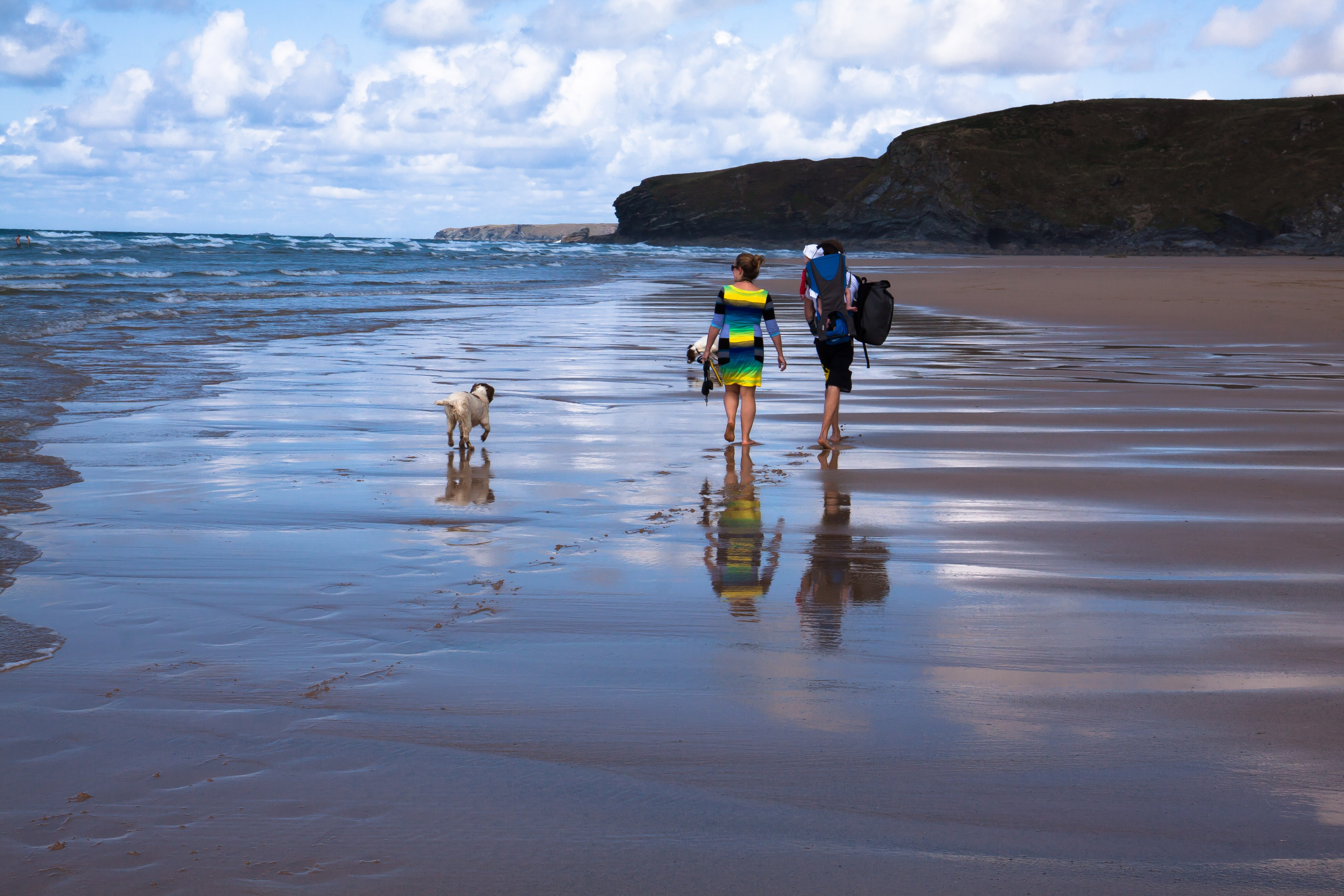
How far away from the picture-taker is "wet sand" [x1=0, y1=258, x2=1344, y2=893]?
2561mm

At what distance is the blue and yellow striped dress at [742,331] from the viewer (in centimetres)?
865

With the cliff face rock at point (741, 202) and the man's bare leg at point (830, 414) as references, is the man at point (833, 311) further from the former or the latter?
the cliff face rock at point (741, 202)

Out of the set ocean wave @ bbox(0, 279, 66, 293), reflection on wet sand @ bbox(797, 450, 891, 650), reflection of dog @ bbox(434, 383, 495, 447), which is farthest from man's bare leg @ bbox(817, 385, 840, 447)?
ocean wave @ bbox(0, 279, 66, 293)

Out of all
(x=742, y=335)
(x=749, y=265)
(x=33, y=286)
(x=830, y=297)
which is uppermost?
(x=749, y=265)

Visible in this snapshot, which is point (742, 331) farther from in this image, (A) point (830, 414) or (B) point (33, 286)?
(B) point (33, 286)

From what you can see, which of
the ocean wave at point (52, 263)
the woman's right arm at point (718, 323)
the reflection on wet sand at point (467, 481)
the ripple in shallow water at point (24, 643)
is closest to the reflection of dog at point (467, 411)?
the reflection on wet sand at point (467, 481)

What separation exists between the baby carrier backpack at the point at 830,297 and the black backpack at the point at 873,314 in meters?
0.10

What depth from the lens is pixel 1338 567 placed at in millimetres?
4926

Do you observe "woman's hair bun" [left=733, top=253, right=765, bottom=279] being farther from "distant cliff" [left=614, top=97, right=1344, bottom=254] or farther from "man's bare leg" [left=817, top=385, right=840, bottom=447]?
"distant cliff" [left=614, top=97, right=1344, bottom=254]

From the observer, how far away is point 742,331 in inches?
347

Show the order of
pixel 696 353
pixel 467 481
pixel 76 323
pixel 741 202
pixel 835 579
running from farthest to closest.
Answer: pixel 741 202 < pixel 76 323 < pixel 696 353 < pixel 467 481 < pixel 835 579

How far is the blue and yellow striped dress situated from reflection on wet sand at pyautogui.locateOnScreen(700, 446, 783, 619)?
1.59m

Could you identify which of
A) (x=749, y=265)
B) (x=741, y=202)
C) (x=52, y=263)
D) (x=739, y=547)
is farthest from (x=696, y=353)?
(x=741, y=202)

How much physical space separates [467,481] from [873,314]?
3.71m
